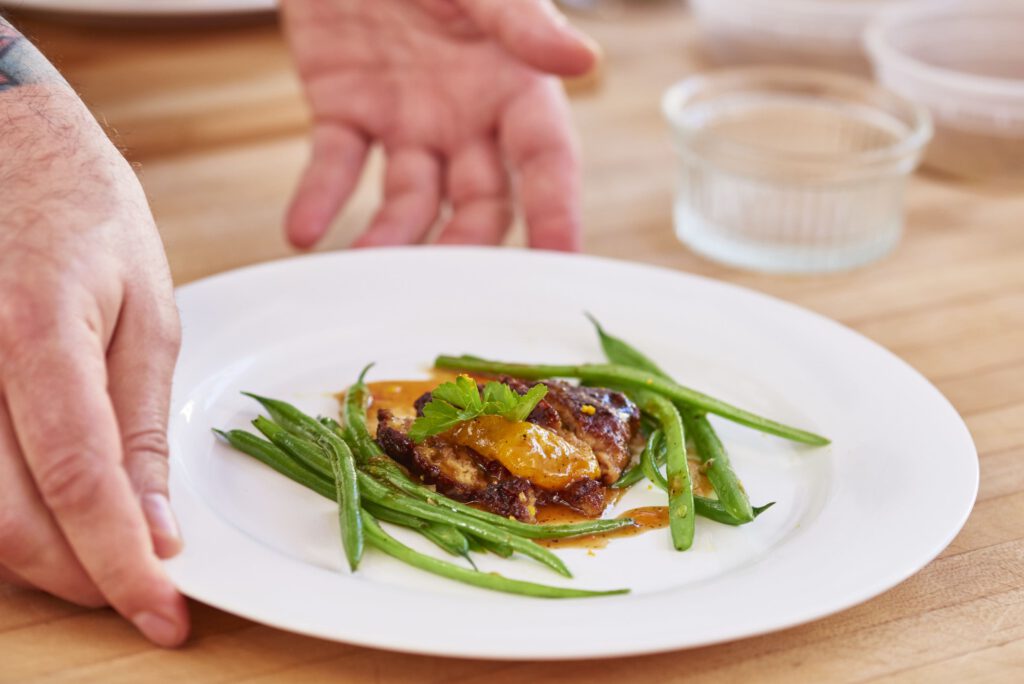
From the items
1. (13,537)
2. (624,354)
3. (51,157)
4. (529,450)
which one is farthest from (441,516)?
(51,157)

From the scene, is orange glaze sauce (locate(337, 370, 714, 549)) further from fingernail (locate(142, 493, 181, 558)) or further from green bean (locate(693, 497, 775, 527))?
fingernail (locate(142, 493, 181, 558))

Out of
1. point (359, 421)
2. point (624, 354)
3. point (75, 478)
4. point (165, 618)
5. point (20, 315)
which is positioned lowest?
point (624, 354)

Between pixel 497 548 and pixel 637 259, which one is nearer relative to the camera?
pixel 497 548

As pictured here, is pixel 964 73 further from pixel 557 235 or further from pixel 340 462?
pixel 340 462

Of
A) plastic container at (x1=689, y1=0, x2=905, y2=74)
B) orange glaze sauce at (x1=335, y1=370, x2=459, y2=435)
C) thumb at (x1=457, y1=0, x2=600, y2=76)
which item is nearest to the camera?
orange glaze sauce at (x1=335, y1=370, x2=459, y2=435)

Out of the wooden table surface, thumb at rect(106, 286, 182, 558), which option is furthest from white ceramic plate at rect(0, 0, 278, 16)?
thumb at rect(106, 286, 182, 558)

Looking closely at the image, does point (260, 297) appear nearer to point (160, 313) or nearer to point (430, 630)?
point (160, 313)
